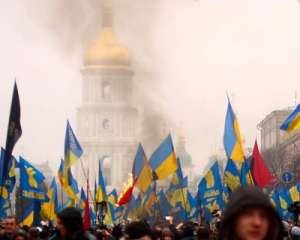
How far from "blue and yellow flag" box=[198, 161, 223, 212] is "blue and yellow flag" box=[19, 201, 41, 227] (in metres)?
5.08

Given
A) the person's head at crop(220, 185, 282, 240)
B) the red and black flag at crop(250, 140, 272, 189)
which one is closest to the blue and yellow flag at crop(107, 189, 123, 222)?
the red and black flag at crop(250, 140, 272, 189)

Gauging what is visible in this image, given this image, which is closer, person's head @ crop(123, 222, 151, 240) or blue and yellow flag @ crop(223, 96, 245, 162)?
person's head @ crop(123, 222, 151, 240)

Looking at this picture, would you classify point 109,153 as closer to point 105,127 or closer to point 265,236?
point 105,127

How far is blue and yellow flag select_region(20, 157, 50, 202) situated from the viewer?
1823 cm

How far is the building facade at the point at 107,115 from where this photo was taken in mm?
138000

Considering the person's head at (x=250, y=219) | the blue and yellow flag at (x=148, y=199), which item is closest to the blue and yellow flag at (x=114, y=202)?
the blue and yellow flag at (x=148, y=199)

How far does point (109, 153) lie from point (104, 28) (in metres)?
14.2

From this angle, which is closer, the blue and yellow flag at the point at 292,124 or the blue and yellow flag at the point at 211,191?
the blue and yellow flag at the point at 292,124

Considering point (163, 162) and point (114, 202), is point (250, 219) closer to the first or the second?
point (163, 162)

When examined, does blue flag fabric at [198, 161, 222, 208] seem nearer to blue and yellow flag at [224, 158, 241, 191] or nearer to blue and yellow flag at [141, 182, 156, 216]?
blue and yellow flag at [141, 182, 156, 216]

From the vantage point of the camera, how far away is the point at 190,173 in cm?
→ 18100

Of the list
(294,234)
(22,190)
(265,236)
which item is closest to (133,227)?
(265,236)

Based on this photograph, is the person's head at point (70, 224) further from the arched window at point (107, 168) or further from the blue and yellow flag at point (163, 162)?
the arched window at point (107, 168)

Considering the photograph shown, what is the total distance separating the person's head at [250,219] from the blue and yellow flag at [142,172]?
18048 millimetres
